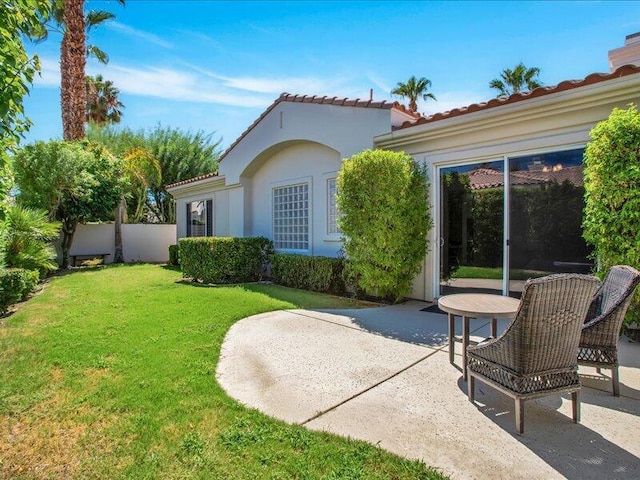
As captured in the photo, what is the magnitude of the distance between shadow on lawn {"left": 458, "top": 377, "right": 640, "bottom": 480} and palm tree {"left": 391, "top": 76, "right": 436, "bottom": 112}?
97.9 ft

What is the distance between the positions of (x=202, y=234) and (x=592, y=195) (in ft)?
50.0

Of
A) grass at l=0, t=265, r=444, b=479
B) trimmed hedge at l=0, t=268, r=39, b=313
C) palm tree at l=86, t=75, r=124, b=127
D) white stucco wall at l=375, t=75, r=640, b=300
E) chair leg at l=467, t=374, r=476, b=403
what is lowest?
grass at l=0, t=265, r=444, b=479

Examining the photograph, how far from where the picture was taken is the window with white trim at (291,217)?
1162 centimetres

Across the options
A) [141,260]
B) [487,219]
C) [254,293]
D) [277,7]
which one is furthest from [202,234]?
Result: [487,219]

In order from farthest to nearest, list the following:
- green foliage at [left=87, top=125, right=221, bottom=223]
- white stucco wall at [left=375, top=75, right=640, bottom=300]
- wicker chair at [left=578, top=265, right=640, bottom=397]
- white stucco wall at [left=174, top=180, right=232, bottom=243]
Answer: green foliage at [left=87, top=125, right=221, bottom=223] → white stucco wall at [left=174, top=180, right=232, bottom=243] → white stucco wall at [left=375, top=75, right=640, bottom=300] → wicker chair at [left=578, top=265, right=640, bottom=397]

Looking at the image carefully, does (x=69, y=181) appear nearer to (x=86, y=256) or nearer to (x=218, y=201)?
(x=86, y=256)

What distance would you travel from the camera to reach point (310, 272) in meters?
10.2

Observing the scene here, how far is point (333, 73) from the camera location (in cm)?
1202

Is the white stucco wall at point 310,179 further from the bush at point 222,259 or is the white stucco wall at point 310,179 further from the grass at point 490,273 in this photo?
the grass at point 490,273

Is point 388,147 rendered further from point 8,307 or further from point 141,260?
point 141,260

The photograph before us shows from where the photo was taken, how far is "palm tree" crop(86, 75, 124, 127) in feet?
92.8

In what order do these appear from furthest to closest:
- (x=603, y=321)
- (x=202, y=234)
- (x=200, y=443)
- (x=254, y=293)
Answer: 1. (x=202, y=234)
2. (x=254, y=293)
3. (x=603, y=321)
4. (x=200, y=443)

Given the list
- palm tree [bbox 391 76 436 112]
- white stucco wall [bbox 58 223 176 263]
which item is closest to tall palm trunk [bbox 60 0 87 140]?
white stucco wall [bbox 58 223 176 263]

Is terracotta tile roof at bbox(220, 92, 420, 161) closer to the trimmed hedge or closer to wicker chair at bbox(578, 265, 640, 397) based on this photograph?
wicker chair at bbox(578, 265, 640, 397)
